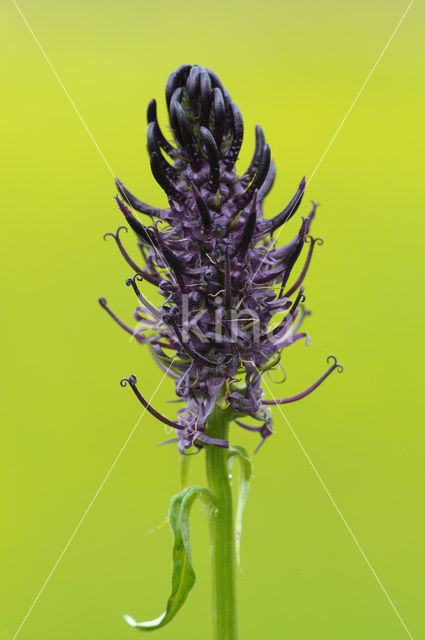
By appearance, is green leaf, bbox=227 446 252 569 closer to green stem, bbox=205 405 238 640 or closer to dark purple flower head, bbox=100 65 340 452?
green stem, bbox=205 405 238 640

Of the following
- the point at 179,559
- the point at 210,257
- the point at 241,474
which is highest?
the point at 210,257

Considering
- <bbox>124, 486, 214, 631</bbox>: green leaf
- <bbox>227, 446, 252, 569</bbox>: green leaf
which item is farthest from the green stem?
<bbox>124, 486, 214, 631</bbox>: green leaf

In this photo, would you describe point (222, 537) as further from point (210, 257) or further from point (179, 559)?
point (210, 257)

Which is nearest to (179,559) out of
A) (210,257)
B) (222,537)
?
(222,537)

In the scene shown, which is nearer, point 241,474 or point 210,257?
point 210,257

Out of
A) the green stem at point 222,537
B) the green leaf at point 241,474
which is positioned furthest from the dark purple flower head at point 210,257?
the green leaf at point 241,474

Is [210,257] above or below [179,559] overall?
above

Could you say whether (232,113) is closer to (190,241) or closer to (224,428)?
(190,241)
